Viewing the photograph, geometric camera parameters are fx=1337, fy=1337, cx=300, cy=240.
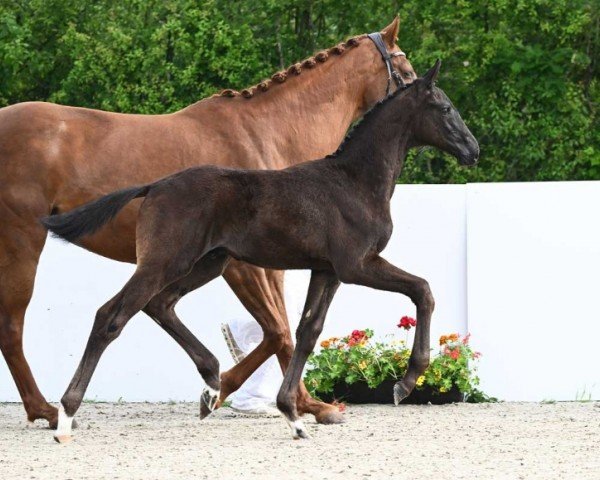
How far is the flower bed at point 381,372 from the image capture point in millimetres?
9172

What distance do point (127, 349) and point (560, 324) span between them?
3156mm

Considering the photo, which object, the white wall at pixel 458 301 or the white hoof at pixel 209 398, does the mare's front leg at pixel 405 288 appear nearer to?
the white hoof at pixel 209 398

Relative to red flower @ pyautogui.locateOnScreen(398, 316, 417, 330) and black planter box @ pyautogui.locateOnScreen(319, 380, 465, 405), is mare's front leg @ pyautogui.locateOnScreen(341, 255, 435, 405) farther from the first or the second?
black planter box @ pyautogui.locateOnScreen(319, 380, 465, 405)

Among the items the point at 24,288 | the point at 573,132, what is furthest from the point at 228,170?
the point at 573,132

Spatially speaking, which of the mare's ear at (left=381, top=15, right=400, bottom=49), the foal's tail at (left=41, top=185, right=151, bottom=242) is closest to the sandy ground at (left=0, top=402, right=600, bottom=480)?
the foal's tail at (left=41, top=185, right=151, bottom=242)

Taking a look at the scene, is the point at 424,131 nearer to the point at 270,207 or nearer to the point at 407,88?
the point at 407,88

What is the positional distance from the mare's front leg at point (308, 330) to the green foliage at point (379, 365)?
1.98 metres

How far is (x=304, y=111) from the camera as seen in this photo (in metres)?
8.51

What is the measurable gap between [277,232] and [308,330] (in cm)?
61

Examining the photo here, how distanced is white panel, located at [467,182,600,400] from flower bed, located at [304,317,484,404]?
302mm

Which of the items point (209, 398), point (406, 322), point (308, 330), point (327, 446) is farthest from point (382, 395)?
point (327, 446)

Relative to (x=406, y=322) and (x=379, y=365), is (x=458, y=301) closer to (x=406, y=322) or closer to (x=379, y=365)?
(x=406, y=322)

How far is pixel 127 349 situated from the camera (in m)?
9.88

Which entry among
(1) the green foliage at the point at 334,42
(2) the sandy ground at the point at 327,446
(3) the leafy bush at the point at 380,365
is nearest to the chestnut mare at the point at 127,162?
(2) the sandy ground at the point at 327,446
